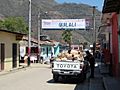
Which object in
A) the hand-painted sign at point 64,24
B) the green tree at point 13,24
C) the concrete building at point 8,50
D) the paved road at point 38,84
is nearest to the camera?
the paved road at point 38,84

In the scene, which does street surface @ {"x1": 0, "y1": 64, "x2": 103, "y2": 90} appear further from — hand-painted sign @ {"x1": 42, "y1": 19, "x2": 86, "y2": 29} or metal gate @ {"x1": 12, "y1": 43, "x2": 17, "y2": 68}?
hand-painted sign @ {"x1": 42, "y1": 19, "x2": 86, "y2": 29}

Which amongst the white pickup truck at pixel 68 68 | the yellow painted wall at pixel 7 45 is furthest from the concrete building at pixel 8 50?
the white pickup truck at pixel 68 68

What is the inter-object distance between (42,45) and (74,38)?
214 ft

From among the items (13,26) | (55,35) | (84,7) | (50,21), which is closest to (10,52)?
(50,21)

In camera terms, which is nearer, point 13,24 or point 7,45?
point 7,45

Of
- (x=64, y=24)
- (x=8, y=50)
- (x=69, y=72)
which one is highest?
(x=64, y=24)

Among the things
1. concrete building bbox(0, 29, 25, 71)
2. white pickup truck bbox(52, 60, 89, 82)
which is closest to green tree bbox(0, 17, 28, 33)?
concrete building bbox(0, 29, 25, 71)

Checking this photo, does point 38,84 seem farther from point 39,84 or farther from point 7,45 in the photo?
point 7,45

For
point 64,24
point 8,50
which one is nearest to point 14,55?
point 8,50

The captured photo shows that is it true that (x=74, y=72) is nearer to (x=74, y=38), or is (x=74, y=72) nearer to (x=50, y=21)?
(x=50, y=21)

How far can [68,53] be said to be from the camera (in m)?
25.6

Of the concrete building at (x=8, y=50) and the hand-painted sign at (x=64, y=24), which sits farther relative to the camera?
the hand-painted sign at (x=64, y=24)

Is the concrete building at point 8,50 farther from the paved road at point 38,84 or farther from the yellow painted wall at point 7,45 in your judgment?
the paved road at point 38,84

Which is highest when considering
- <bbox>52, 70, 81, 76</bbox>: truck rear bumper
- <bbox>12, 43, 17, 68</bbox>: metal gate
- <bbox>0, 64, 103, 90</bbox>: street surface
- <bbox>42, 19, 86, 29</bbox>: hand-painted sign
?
<bbox>42, 19, 86, 29</bbox>: hand-painted sign
